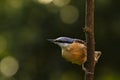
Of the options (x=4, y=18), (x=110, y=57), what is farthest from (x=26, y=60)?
(x=110, y=57)

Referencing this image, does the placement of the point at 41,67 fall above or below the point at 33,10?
below

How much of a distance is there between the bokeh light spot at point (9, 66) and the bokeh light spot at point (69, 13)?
364 mm

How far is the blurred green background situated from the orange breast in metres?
1.29

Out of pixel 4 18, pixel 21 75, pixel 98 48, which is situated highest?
pixel 4 18

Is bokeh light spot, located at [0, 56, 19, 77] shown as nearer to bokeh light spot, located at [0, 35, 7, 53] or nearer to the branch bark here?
bokeh light spot, located at [0, 35, 7, 53]

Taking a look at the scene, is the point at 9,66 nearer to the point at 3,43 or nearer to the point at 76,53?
the point at 3,43

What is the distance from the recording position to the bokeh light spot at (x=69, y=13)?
2086 mm

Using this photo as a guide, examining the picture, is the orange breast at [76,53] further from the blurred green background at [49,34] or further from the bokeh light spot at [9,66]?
the bokeh light spot at [9,66]

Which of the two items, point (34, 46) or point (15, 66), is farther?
point (15, 66)

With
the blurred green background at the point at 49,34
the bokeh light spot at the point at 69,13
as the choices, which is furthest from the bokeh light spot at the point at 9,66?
the bokeh light spot at the point at 69,13

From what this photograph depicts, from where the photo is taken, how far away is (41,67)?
2.22 meters

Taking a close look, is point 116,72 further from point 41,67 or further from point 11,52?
point 11,52

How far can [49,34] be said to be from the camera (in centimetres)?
213

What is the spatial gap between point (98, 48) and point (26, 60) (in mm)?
379
